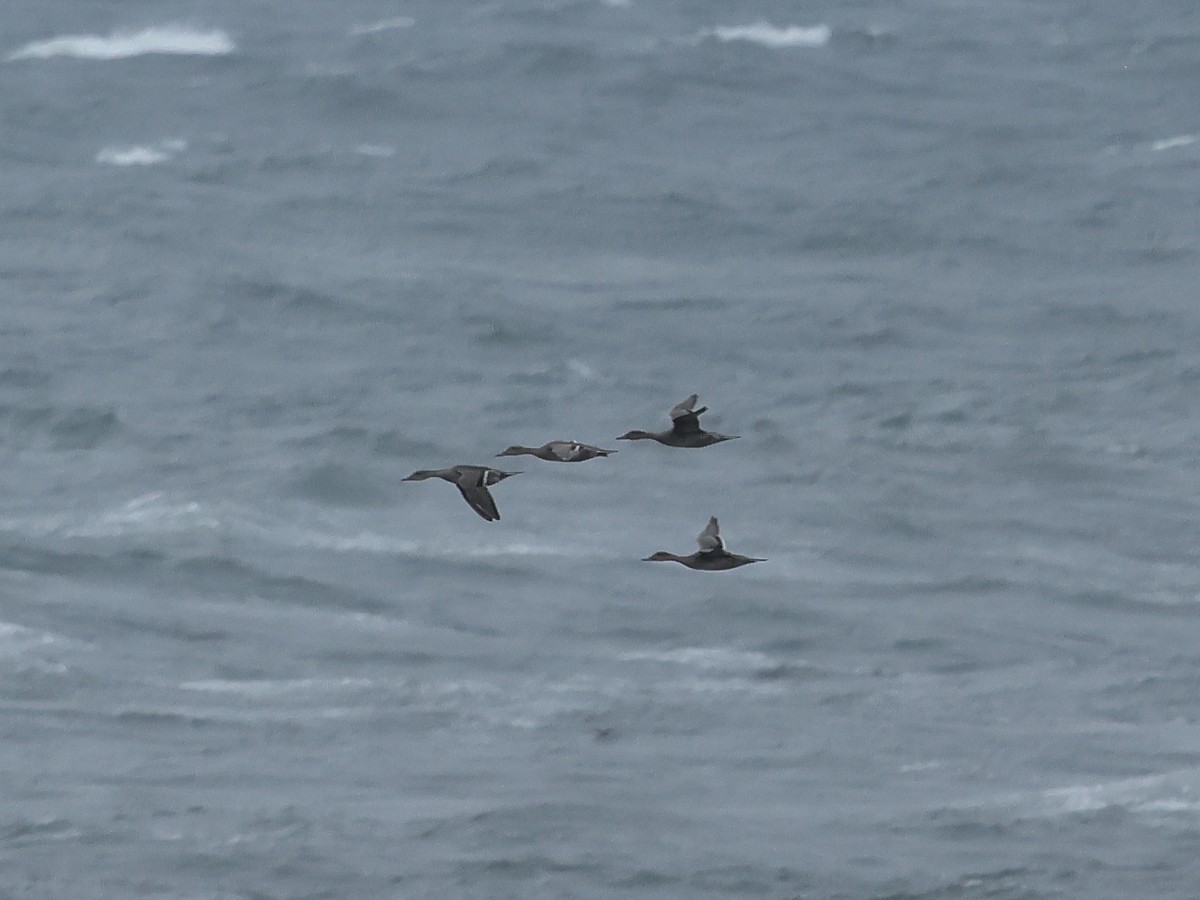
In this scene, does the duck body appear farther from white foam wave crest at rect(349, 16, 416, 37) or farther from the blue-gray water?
white foam wave crest at rect(349, 16, 416, 37)

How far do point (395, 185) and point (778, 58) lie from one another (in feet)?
58.5

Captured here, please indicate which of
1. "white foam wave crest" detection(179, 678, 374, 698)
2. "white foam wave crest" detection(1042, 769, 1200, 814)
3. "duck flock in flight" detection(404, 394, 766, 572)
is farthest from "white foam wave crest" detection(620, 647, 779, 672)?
"duck flock in flight" detection(404, 394, 766, 572)

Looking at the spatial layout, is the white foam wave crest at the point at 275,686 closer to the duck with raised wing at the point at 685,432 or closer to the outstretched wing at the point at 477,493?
the outstretched wing at the point at 477,493

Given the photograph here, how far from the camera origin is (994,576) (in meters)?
82.8

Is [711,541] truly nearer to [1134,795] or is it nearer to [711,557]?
[711,557]

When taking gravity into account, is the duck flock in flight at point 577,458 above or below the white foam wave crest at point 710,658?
above

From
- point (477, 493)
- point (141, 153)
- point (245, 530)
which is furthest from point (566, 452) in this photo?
point (141, 153)

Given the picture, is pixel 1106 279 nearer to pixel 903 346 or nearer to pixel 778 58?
pixel 903 346

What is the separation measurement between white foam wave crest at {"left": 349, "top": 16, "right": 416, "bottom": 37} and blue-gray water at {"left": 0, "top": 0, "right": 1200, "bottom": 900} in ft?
1.08

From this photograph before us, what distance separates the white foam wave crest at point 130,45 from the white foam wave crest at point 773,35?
61.4ft

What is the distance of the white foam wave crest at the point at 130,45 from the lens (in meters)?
128

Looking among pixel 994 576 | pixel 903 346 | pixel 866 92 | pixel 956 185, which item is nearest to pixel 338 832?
pixel 994 576

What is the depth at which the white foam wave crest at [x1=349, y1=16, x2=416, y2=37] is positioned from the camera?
419 feet

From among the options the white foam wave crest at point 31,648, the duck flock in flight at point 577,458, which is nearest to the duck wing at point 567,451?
the duck flock in flight at point 577,458
